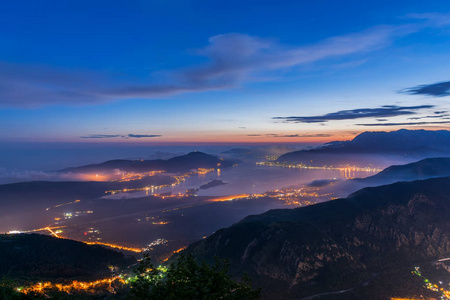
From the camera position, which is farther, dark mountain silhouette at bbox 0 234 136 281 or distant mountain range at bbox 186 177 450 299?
dark mountain silhouette at bbox 0 234 136 281

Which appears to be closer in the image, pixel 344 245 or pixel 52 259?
pixel 52 259

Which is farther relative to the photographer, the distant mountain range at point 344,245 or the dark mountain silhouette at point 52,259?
the dark mountain silhouette at point 52,259

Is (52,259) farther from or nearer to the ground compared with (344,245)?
farther from the ground

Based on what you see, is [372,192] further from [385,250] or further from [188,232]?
[188,232]

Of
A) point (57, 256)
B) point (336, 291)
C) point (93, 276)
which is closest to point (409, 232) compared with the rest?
point (336, 291)

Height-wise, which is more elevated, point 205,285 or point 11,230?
point 205,285
